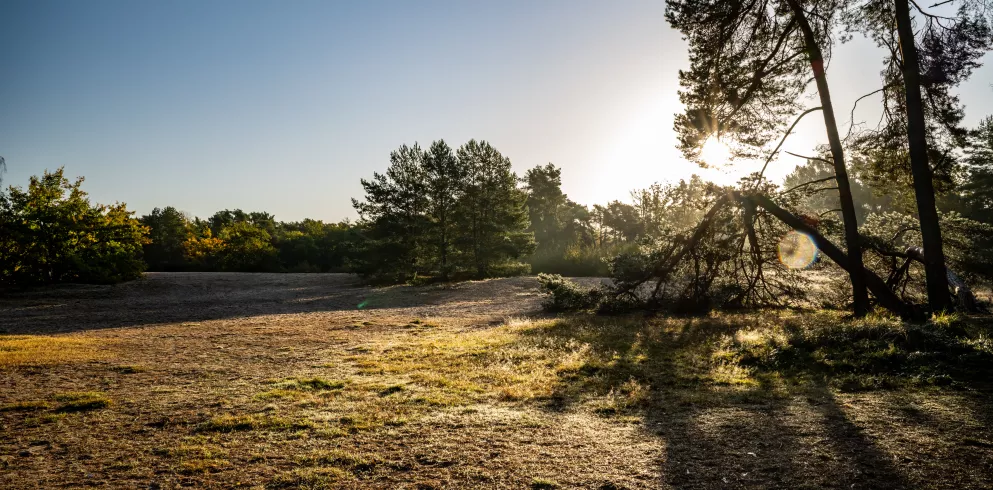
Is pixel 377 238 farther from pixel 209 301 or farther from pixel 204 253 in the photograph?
pixel 204 253

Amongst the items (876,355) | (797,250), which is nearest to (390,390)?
(876,355)

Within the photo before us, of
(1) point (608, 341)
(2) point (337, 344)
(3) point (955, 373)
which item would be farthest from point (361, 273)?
(3) point (955, 373)

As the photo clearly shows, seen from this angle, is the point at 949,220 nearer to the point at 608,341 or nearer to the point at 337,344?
the point at 608,341

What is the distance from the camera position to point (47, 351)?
820cm

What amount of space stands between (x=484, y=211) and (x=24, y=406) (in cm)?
2283

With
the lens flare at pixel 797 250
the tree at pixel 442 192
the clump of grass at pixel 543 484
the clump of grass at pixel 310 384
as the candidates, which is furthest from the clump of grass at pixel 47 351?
the tree at pixel 442 192

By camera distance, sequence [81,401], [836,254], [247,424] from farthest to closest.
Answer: [836,254], [81,401], [247,424]

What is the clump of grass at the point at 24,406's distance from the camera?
4875 millimetres

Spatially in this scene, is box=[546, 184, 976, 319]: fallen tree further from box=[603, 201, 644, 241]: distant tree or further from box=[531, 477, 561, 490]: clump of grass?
box=[603, 201, 644, 241]: distant tree

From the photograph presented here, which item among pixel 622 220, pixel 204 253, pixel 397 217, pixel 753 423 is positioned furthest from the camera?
pixel 622 220

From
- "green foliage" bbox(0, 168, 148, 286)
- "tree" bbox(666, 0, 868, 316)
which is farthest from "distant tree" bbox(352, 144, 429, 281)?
"tree" bbox(666, 0, 868, 316)

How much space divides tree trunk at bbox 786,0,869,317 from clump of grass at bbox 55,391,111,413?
12433 millimetres

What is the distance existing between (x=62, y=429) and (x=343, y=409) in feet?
8.12

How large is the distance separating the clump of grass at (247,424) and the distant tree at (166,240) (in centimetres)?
3978
